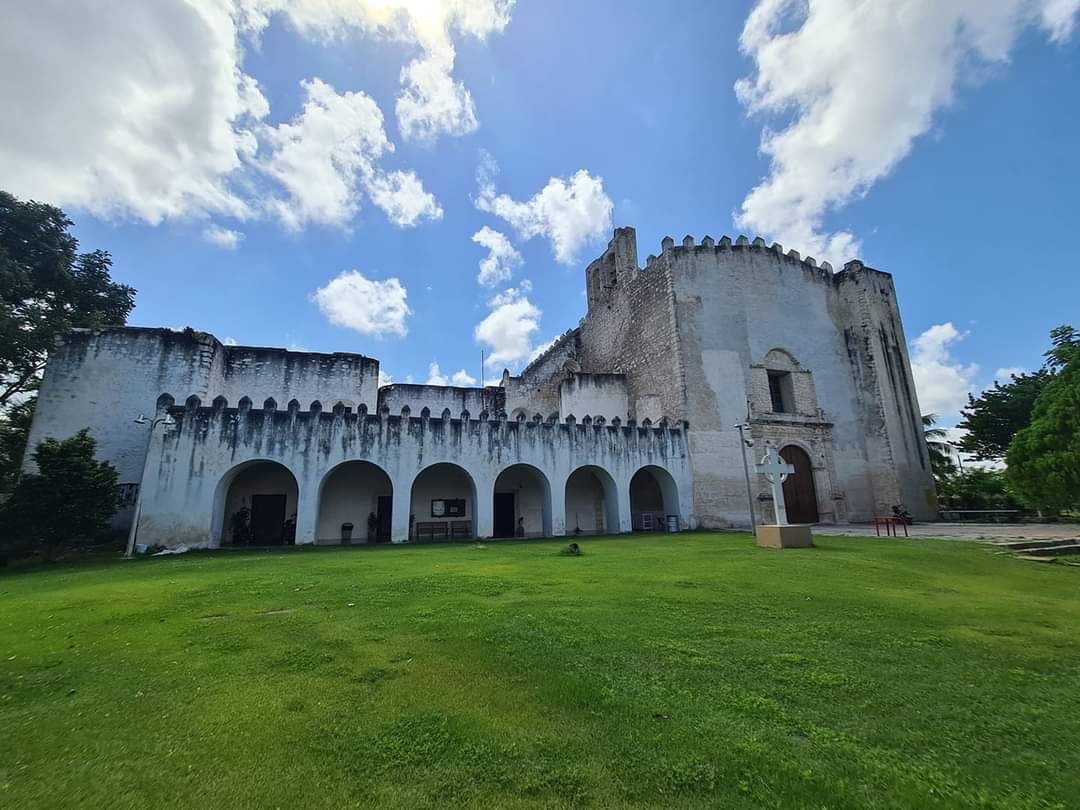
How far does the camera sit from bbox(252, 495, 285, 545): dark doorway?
55.3 feet

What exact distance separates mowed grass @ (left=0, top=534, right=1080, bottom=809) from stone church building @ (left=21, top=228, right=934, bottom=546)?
27.1 feet

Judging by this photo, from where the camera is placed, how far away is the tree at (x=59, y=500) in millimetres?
11633

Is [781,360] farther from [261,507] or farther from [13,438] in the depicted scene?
[13,438]

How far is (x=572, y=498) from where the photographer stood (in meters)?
20.1

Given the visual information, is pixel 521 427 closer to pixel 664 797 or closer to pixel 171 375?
pixel 171 375

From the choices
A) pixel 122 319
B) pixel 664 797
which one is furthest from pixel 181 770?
pixel 122 319

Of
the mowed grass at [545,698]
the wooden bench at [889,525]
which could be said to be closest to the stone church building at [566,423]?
the wooden bench at [889,525]

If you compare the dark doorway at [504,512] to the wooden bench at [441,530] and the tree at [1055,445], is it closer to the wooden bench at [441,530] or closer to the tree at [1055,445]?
the wooden bench at [441,530]

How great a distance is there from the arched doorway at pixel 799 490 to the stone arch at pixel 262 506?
765 inches

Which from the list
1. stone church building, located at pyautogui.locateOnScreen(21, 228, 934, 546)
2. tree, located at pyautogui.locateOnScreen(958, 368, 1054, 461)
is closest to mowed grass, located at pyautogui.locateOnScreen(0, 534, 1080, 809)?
stone church building, located at pyautogui.locateOnScreen(21, 228, 934, 546)

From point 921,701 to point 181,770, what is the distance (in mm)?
4389

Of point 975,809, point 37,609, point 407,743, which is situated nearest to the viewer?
point 975,809

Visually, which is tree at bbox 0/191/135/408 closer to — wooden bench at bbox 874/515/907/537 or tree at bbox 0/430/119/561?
tree at bbox 0/430/119/561

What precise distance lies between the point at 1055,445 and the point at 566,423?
12521 mm
